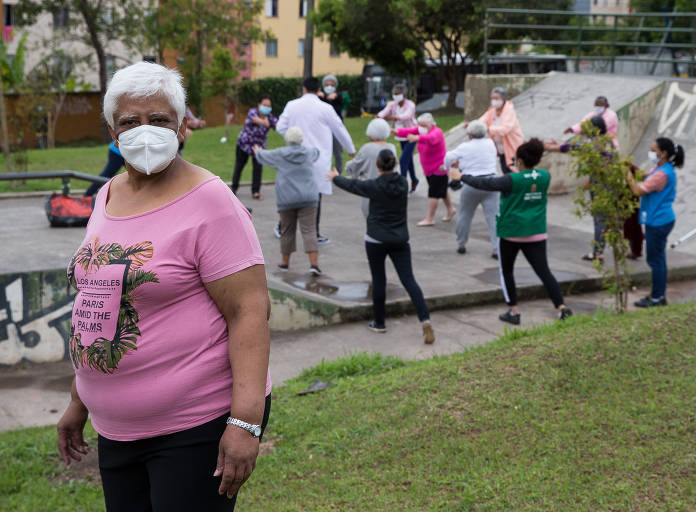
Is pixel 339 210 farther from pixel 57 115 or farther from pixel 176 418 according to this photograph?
pixel 57 115

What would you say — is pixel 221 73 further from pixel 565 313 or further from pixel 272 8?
pixel 272 8

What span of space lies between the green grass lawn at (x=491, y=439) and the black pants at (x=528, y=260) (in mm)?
2329

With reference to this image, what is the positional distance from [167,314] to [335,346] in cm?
555

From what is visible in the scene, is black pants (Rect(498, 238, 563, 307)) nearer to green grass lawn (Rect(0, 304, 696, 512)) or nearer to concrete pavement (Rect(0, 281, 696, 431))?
concrete pavement (Rect(0, 281, 696, 431))

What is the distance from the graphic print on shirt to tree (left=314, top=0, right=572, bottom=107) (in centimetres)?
2761

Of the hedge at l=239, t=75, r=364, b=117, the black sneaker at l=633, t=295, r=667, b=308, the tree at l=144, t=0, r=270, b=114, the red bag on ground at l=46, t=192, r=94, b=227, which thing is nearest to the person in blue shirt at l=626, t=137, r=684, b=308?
the black sneaker at l=633, t=295, r=667, b=308

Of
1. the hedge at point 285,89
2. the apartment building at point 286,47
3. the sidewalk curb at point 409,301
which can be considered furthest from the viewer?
the apartment building at point 286,47

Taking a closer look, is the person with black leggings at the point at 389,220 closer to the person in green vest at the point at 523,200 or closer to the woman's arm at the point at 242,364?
the person in green vest at the point at 523,200

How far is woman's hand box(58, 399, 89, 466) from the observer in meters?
2.83

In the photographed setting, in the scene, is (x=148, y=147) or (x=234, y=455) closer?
(x=234, y=455)

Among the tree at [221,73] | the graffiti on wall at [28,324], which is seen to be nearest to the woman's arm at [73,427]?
the graffiti on wall at [28,324]

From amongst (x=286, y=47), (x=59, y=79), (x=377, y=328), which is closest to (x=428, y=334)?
(x=377, y=328)

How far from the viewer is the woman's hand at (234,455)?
237cm

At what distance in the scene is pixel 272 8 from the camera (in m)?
56.8
